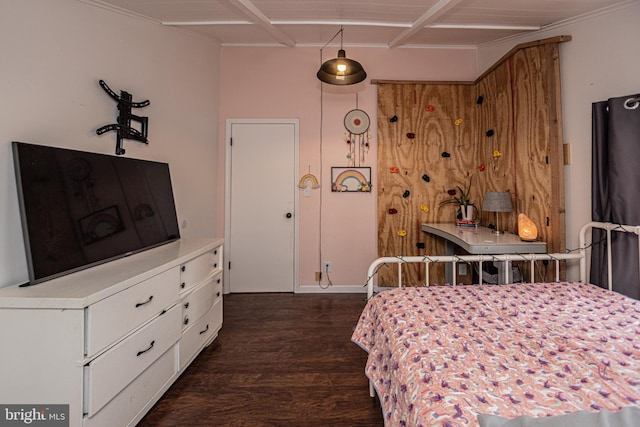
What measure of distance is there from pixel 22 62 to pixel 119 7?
3.14 feet

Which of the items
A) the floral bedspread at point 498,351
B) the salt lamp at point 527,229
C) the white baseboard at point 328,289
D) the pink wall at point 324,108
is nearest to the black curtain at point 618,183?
the salt lamp at point 527,229

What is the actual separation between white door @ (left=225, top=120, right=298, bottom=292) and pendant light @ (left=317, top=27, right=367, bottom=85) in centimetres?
90

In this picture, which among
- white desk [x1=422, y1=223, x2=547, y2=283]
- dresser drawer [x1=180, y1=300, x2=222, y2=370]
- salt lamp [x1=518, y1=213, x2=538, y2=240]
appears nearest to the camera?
dresser drawer [x1=180, y1=300, x2=222, y2=370]

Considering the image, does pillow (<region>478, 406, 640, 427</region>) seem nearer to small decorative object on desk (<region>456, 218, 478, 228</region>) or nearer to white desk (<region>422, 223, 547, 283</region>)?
white desk (<region>422, 223, 547, 283</region>)

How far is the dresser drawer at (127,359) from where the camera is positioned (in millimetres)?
1058

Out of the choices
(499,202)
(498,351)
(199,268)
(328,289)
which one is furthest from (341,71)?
(328,289)

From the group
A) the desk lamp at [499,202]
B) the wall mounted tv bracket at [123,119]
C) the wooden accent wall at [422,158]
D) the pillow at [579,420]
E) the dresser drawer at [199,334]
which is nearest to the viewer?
the pillow at [579,420]

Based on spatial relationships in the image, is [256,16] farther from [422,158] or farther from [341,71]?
[422,158]

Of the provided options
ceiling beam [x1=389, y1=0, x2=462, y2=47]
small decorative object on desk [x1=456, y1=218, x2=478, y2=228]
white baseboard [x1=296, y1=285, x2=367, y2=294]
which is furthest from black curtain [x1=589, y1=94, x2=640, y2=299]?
white baseboard [x1=296, y1=285, x2=367, y2=294]

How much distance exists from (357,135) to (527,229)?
6.26 feet

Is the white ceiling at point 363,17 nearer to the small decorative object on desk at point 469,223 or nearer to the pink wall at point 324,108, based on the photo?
the pink wall at point 324,108

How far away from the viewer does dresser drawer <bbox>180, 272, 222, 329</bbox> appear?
168 cm

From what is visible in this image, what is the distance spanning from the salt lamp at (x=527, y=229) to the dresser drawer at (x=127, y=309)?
253 cm

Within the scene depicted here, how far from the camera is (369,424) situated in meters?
1.38
